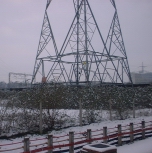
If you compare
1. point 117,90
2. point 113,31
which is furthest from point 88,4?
point 117,90

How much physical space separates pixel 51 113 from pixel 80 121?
5.50ft

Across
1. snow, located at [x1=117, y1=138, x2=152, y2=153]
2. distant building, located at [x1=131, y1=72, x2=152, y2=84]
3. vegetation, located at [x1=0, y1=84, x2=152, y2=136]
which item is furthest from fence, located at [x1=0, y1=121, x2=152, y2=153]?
distant building, located at [x1=131, y1=72, x2=152, y2=84]

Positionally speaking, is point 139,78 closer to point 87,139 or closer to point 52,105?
point 52,105

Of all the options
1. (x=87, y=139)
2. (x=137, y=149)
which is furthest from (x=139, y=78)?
(x=87, y=139)


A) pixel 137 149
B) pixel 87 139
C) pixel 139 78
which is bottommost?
pixel 137 149

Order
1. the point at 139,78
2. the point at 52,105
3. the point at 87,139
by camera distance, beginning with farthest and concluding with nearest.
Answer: the point at 139,78
the point at 52,105
the point at 87,139

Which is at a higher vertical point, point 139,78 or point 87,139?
point 139,78

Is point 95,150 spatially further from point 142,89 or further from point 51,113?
point 142,89

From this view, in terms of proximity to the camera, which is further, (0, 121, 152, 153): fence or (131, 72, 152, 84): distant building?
(131, 72, 152, 84): distant building

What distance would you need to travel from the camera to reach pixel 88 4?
21141mm

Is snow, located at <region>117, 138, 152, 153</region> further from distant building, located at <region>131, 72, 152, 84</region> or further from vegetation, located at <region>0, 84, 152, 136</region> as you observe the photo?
distant building, located at <region>131, 72, 152, 84</region>

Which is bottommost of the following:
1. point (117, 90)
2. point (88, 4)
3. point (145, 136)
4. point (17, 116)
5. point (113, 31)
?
point (145, 136)

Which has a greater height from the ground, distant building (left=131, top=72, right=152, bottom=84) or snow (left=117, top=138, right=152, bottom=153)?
distant building (left=131, top=72, right=152, bottom=84)

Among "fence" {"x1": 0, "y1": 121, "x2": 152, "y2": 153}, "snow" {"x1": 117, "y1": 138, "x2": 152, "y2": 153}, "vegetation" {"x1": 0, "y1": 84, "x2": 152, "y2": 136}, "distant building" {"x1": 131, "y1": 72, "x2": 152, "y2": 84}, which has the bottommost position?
"snow" {"x1": 117, "y1": 138, "x2": 152, "y2": 153}
